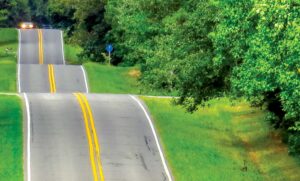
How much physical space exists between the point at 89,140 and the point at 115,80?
33748mm

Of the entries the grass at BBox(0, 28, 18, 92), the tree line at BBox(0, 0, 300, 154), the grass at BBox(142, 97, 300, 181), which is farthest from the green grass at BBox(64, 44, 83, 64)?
the grass at BBox(142, 97, 300, 181)

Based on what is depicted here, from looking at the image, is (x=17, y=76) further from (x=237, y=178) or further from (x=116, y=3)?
(x=237, y=178)

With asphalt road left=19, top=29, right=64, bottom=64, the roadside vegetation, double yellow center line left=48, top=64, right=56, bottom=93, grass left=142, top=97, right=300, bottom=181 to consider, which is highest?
the roadside vegetation

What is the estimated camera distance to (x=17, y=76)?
259 ft

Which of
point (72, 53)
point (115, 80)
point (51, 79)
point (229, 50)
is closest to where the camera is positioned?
point (229, 50)

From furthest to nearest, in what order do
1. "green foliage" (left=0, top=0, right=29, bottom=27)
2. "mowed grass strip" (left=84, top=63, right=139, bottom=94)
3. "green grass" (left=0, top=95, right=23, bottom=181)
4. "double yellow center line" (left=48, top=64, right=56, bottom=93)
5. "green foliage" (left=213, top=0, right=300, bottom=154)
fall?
"green foliage" (left=0, top=0, right=29, bottom=27) < "mowed grass strip" (left=84, top=63, right=139, bottom=94) < "double yellow center line" (left=48, top=64, right=56, bottom=93) < "green grass" (left=0, top=95, right=23, bottom=181) < "green foliage" (left=213, top=0, right=300, bottom=154)

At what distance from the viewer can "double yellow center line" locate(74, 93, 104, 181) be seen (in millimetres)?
41344

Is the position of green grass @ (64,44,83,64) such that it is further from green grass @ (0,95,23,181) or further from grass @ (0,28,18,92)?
green grass @ (0,95,23,181)

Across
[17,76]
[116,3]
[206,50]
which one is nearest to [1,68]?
[17,76]

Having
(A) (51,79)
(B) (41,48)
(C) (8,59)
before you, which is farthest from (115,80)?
(B) (41,48)

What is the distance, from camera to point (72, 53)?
11181 centimetres

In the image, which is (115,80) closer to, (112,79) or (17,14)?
(112,79)

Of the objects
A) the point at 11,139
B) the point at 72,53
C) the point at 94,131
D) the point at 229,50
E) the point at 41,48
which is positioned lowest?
the point at 41,48

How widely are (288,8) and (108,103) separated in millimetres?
27938
